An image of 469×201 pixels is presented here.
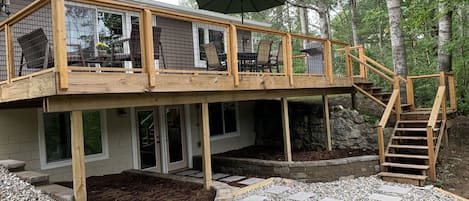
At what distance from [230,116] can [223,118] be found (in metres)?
0.31

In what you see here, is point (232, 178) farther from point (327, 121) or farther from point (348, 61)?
point (348, 61)

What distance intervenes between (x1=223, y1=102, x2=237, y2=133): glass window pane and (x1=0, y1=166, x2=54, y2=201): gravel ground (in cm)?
602

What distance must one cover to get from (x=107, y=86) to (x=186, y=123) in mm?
4792

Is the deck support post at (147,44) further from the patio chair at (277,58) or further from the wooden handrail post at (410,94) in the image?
the wooden handrail post at (410,94)

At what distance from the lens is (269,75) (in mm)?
6711

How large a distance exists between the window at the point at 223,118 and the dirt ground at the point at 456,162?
5.36 metres

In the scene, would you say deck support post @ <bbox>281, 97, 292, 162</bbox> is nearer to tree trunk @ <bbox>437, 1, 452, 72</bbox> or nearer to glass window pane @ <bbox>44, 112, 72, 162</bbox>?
glass window pane @ <bbox>44, 112, 72, 162</bbox>

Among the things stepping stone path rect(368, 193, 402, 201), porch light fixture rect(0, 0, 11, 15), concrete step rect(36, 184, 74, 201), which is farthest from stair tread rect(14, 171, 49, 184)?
stepping stone path rect(368, 193, 402, 201)

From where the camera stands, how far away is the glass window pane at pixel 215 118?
389 inches

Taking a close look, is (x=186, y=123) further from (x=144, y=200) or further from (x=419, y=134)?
(x=419, y=134)

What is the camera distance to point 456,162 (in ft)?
26.1

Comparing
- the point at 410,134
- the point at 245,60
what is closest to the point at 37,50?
the point at 245,60

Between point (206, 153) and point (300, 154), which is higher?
point (206, 153)

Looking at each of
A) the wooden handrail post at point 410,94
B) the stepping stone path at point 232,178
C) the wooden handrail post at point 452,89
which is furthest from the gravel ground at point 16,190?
the wooden handrail post at point 452,89
